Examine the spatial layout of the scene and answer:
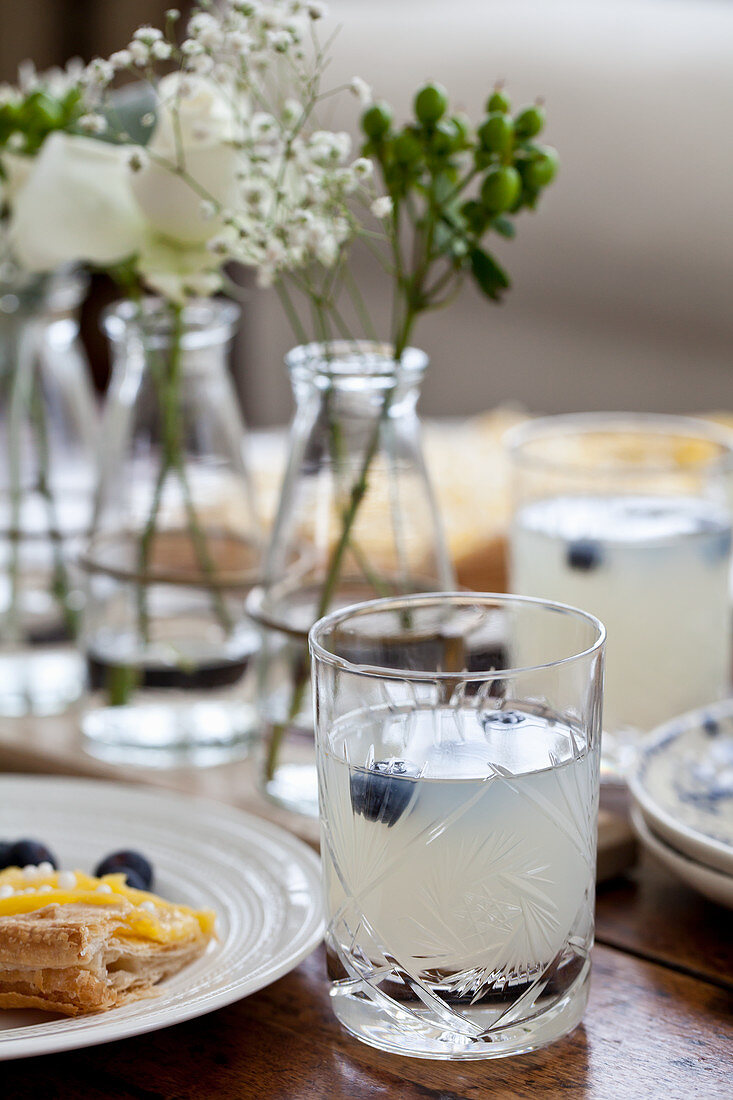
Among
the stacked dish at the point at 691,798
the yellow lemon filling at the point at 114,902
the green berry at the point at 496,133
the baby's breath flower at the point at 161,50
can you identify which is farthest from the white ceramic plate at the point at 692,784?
the baby's breath flower at the point at 161,50

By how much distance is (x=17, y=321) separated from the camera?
0.96m

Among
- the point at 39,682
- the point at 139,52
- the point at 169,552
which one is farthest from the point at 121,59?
the point at 39,682

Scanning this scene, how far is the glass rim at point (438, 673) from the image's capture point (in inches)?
18.9

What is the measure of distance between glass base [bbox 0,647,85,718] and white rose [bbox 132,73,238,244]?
33 cm

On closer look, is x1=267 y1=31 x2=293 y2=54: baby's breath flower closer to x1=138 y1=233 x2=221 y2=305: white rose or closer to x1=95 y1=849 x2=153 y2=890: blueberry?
x1=138 y1=233 x2=221 y2=305: white rose

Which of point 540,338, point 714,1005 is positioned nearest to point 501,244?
point 540,338

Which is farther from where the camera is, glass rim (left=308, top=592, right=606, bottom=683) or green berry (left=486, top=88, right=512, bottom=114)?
green berry (left=486, top=88, right=512, bottom=114)

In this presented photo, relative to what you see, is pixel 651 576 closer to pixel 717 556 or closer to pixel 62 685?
pixel 717 556

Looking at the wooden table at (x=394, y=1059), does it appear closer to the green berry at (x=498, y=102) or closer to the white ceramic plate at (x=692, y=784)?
the white ceramic plate at (x=692, y=784)

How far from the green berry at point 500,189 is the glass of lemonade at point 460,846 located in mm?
235

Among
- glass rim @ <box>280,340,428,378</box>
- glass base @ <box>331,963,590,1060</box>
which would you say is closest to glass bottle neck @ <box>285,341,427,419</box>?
glass rim @ <box>280,340,428,378</box>

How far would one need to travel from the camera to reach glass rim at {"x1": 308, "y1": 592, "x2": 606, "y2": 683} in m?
0.48

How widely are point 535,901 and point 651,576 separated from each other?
0.34m

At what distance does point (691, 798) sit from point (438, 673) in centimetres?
26
